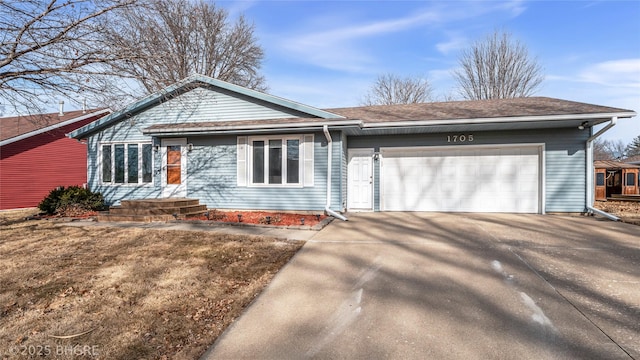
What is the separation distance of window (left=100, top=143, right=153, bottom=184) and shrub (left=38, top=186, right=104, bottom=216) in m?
0.93

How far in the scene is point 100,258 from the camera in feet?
16.7

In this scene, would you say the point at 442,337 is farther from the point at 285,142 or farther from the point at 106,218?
the point at 106,218

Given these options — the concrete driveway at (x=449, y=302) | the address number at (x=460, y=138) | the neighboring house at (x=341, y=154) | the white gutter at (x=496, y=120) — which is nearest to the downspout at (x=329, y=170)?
the neighboring house at (x=341, y=154)

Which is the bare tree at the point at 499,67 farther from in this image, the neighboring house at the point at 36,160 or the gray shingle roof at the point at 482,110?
the neighboring house at the point at 36,160

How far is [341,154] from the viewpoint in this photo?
356 inches

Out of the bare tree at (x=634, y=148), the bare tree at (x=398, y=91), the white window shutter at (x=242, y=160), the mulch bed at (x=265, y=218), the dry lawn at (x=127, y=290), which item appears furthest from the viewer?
the bare tree at (x=634, y=148)

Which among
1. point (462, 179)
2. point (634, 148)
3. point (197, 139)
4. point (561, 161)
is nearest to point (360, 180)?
point (462, 179)

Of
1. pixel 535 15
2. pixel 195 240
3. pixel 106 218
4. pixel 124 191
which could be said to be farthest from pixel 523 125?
pixel 124 191

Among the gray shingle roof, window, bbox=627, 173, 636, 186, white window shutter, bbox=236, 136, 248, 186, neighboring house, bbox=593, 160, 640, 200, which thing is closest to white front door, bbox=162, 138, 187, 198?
white window shutter, bbox=236, 136, 248, 186

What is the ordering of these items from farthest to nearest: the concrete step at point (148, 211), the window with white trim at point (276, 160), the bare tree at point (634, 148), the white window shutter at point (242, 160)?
the bare tree at point (634, 148) < the white window shutter at point (242, 160) < the window with white trim at point (276, 160) < the concrete step at point (148, 211)

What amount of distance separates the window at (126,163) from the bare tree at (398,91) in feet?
71.6

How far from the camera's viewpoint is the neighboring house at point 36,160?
13823 millimetres

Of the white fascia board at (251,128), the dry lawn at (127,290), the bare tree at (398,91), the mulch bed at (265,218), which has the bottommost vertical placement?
the dry lawn at (127,290)

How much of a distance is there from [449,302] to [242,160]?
7.86m
